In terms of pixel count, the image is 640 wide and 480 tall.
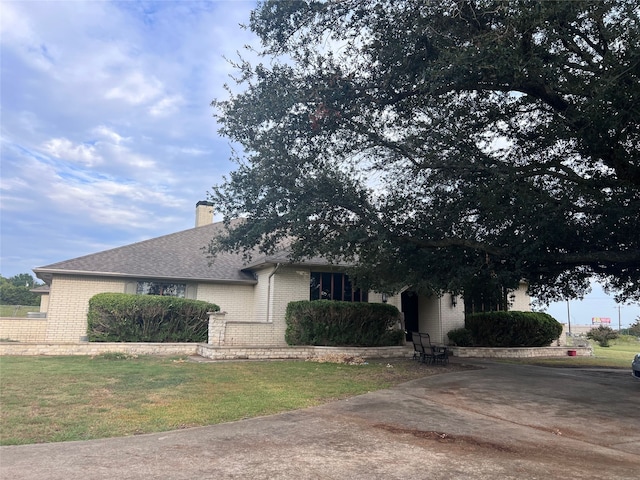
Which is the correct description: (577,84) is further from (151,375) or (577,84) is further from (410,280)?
(151,375)

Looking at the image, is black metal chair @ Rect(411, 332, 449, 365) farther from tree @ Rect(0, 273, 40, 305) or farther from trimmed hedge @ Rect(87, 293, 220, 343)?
tree @ Rect(0, 273, 40, 305)

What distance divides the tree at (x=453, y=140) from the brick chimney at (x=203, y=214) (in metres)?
11.2

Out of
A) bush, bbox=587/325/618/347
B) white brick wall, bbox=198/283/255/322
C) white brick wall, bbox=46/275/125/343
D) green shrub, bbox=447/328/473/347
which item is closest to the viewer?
white brick wall, bbox=46/275/125/343

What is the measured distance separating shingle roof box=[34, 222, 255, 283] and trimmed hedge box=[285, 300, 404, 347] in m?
3.48

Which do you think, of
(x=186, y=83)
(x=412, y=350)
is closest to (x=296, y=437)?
(x=186, y=83)

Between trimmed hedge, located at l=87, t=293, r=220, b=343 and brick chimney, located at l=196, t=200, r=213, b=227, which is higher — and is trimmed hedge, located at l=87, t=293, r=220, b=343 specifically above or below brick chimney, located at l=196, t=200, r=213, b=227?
below

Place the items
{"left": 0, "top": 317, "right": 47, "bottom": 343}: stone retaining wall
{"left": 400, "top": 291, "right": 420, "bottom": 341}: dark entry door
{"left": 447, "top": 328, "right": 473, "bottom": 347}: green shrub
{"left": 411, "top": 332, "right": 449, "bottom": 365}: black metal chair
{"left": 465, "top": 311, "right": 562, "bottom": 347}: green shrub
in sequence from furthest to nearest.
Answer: {"left": 400, "top": 291, "right": 420, "bottom": 341}: dark entry door, {"left": 447, "top": 328, "right": 473, "bottom": 347}: green shrub, {"left": 465, "top": 311, "right": 562, "bottom": 347}: green shrub, {"left": 0, "top": 317, "right": 47, "bottom": 343}: stone retaining wall, {"left": 411, "top": 332, "right": 449, "bottom": 365}: black metal chair

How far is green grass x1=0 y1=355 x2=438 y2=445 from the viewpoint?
253 inches

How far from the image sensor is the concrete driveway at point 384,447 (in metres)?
4.64

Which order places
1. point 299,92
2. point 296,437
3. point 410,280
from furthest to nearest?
point 410,280
point 299,92
point 296,437

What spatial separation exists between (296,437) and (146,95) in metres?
10.5

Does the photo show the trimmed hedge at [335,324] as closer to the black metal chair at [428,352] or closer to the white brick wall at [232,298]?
→ the black metal chair at [428,352]

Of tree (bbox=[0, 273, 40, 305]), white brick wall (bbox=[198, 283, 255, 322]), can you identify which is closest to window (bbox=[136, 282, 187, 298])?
white brick wall (bbox=[198, 283, 255, 322])

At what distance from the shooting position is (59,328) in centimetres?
1631
